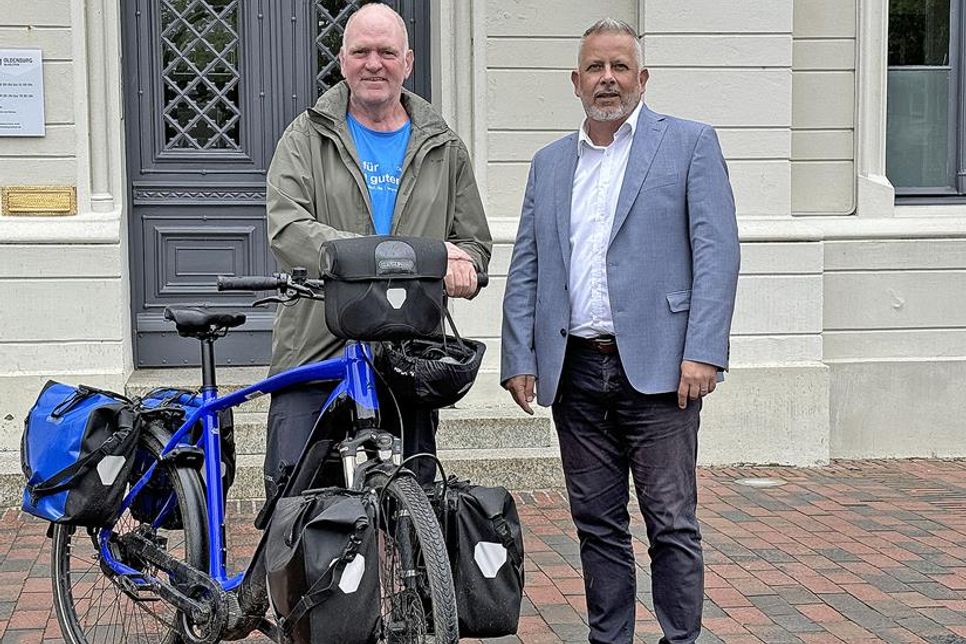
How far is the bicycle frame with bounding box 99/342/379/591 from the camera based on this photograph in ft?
12.9

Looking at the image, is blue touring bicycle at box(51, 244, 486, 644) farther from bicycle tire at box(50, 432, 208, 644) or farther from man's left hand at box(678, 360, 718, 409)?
man's left hand at box(678, 360, 718, 409)

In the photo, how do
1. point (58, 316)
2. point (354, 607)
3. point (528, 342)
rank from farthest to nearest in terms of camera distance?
1. point (58, 316)
2. point (528, 342)
3. point (354, 607)

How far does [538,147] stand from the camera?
26.5 feet

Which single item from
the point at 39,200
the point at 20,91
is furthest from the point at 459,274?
the point at 20,91

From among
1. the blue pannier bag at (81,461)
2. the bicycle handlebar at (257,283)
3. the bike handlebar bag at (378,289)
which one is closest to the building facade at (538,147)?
the blue pannier bag at (81,461)

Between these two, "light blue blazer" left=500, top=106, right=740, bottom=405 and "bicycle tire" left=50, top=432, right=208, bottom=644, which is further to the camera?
"bicycle tire" left=50, top=432, right=208, bottom=644

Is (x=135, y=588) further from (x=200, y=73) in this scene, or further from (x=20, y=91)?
(x=200, y=73)

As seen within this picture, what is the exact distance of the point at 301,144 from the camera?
4.30 metres

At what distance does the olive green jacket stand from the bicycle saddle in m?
0.18

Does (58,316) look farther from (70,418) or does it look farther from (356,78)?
(356,78)

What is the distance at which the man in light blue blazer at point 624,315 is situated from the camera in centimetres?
420

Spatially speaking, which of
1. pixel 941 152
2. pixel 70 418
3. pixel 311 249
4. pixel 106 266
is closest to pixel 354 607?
pixel 311 249

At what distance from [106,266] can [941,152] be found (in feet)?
16.9

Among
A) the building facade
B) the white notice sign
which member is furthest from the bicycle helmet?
the white notice sign
